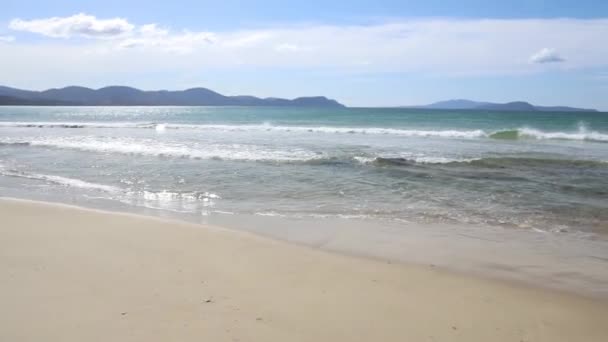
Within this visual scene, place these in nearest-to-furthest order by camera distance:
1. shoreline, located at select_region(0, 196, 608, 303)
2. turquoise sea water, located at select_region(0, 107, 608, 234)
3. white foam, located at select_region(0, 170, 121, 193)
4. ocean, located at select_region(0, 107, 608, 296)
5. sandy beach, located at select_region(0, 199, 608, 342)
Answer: sandy beach, located at select_region(0, 199, 608, 342) → shoreline, located at select_region(0, 196, 608, 303) → ocean, located at select_region(0, 107, 608, 296) → turquoise sea water, located at select_region(0, 107, 608, 234) → white foam, located at select_region(0, 170, 121, 193)

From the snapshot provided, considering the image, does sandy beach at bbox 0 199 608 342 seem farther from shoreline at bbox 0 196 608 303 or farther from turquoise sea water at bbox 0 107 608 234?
turquoise sea water at bbox 0 107 608 234

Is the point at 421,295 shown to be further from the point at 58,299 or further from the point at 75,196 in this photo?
the point at 75,196

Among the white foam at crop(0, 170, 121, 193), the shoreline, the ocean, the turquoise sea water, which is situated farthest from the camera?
the white foam at crop(0, 170, 121, 193)

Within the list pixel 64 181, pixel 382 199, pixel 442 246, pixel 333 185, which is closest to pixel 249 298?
pixel 442 246

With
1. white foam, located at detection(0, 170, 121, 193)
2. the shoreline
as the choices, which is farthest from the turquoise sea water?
the shoreline

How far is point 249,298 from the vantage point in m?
4.30

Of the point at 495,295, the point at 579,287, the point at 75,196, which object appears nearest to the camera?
the point at 495,295

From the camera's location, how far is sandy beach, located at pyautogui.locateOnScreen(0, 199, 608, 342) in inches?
145

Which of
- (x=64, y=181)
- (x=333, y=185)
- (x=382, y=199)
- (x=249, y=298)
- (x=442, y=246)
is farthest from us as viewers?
(x=64, y=181)

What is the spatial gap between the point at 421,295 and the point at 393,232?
Result: 2.57 meters

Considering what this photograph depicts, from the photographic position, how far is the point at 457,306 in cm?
427

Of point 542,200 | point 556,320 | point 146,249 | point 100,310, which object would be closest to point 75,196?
point 146,249

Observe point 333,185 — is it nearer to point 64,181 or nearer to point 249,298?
point 64,181

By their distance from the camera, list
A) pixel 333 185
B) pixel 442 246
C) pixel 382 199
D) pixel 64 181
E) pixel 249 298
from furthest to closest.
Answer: pixel 64 181 → pixel 333 185 → pixel 382 199 → pixel 442 246 → pixel 249 298
